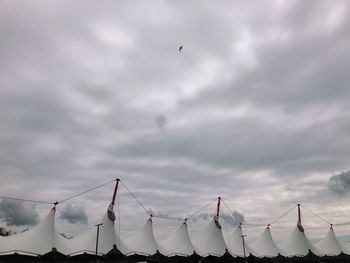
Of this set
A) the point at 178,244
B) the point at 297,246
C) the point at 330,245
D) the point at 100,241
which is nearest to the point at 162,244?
the point at 178,244

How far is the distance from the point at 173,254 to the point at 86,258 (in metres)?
14.4

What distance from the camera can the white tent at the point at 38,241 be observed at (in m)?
51.1

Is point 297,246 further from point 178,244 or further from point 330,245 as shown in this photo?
point 178,244

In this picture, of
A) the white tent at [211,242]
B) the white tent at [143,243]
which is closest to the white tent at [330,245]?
the white tent at [211,242]

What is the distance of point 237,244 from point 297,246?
15.8m

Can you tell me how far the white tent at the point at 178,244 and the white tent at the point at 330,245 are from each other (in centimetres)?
3504

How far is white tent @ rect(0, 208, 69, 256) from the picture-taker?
51125mm

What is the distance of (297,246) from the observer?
85375mm

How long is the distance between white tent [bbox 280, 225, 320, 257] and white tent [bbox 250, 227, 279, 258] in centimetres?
242

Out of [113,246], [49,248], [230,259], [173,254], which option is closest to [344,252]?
[230,259]

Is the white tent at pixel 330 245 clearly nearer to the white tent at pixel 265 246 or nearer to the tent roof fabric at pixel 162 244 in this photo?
the tent roof fabric at pixel 162 244

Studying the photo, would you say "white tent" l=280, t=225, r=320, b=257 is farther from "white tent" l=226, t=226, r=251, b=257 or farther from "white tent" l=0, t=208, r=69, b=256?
"white tent" l=0, t=208, r=69, b=256

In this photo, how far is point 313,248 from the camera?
284ft

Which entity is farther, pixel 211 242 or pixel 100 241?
pixel 211 242
